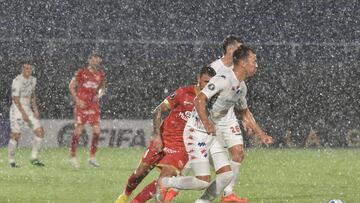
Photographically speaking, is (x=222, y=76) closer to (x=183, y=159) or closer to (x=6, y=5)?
(x=183, y=159)

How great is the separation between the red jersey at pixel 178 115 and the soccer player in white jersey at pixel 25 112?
727cm

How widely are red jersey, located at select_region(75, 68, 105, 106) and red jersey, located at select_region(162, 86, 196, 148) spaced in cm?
785

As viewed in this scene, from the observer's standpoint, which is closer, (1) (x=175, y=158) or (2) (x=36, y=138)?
(1) (x=175, y=158)

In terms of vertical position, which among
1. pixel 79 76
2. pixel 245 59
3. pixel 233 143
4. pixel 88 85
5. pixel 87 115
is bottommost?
pixel 233 143

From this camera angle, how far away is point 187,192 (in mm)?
12672

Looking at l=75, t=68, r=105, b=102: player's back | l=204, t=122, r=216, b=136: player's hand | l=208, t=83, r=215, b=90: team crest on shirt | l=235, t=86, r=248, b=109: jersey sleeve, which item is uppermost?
l=75, t=68, r=105, b=102: player's back

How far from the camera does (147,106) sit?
982 inches

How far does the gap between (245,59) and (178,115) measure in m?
1.66

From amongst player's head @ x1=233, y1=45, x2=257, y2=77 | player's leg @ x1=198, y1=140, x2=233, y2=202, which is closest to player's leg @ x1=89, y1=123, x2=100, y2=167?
player's leg @ x1=198, y1=140, x2=233, y2=202

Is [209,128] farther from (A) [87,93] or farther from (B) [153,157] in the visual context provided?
(A) [87,93]

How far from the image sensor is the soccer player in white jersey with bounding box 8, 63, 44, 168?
1767cm

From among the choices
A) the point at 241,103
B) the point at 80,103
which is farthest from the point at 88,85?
the point at 241,103

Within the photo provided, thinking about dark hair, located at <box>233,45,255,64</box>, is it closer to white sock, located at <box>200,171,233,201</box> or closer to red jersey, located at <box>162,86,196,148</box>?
white sock, located at <box>200,171,233,201</box>

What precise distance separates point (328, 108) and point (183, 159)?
15.9 metres
